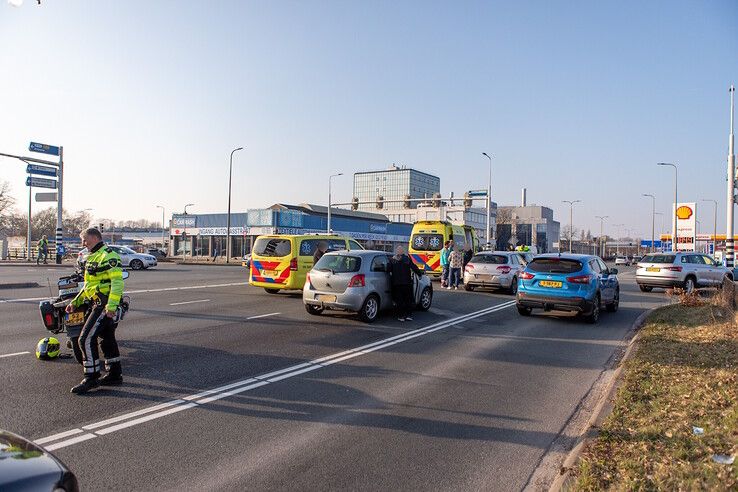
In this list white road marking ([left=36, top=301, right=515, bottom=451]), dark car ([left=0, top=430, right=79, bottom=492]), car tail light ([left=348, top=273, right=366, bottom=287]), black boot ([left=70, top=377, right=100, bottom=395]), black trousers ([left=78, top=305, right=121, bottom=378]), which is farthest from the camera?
car tail light ([left=348, top=273, right=366, bottom=287])

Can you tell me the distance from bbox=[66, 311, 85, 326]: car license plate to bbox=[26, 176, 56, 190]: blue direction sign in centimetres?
3371

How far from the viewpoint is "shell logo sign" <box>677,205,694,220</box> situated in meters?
41.6

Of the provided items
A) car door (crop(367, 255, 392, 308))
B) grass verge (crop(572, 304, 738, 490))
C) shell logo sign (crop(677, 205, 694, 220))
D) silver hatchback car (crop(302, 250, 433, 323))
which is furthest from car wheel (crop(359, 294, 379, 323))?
shell logo sign (crop(677, 205, 694, 220))

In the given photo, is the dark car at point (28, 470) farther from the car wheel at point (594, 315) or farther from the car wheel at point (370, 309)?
the car wheel at point (594, 315)

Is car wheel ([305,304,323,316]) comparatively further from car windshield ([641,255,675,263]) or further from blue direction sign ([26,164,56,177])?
blue direction sign ([26,164,56,177])

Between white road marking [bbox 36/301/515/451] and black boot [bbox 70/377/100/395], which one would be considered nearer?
white road marking [bbox 36/301/515/451]

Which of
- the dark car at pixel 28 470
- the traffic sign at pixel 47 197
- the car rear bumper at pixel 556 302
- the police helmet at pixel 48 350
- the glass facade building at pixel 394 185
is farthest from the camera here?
the glass facade building at pixel 394 185

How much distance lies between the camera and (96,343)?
612cm

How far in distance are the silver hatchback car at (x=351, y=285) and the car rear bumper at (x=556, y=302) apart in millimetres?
3216

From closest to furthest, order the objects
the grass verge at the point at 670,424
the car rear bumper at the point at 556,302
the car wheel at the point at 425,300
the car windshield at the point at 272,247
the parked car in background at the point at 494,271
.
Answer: the grass verge at the point at 670,424, the car rear bumper at the point at 556,302, the car wheel at the point at 425,300, the car windshield at the point at 272,247, the parked car in background at the point at 494,271

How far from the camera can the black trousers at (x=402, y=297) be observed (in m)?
12.0

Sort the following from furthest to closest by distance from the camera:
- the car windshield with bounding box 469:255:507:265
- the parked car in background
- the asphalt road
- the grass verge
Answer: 1. the car windshield with bounding box 469:255:507:265
2. the parked car in background
3. the asphalt road
4. the grass verge

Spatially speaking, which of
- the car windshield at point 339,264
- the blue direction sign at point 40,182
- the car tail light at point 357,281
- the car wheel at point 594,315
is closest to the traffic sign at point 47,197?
the blue direction sign at point 40,182

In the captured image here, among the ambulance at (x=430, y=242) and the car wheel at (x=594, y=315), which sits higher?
the ambulance at (x=430, y=242)
